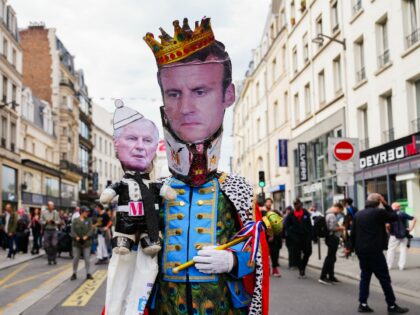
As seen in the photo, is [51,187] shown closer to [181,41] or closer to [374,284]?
[374,284]

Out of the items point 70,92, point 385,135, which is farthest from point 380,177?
point 70,92

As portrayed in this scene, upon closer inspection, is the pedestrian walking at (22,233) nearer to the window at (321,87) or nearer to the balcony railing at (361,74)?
the balcony railing at (361,74)

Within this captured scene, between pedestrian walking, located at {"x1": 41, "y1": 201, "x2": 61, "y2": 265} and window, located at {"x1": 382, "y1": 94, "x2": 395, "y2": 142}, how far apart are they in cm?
1184

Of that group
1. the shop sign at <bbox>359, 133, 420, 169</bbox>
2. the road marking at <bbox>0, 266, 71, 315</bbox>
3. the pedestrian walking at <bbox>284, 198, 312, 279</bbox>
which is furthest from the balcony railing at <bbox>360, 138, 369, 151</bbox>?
the road marking at <bbox>0, 266, 71, 315</bbox>

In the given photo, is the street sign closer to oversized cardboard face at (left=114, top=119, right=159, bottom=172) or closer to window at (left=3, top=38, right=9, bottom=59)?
oversized cardboard face at (left=114, top=119, right=159, bottom=172)

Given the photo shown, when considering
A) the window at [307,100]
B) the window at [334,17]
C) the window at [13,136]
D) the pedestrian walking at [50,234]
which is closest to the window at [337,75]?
the window at [334,17]

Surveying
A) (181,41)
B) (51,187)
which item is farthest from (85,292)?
(51,187)

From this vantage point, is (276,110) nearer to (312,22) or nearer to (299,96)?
(299,96)

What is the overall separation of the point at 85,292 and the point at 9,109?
26962mm

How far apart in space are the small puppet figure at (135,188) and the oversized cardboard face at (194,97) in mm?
181

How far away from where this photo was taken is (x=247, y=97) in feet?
158

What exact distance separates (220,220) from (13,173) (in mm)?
33877

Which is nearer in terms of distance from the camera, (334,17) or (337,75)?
(337,75)

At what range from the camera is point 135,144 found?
10.4 feet
